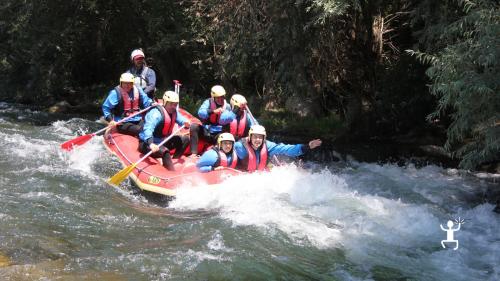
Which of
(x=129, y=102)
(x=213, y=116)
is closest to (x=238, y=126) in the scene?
(x=213, y=116)

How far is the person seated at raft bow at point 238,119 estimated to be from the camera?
9586 millimetres

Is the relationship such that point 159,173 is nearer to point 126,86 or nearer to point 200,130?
point 200,130

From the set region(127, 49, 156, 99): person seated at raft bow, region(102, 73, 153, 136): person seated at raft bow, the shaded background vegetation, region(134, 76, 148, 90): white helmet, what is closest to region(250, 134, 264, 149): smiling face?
the shaded background vegetation

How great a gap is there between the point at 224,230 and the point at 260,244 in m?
0.56

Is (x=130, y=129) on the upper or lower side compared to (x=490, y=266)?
upper

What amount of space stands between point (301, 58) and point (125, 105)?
3.85 metres

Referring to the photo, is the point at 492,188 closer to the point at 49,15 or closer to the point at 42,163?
the point at 42,163

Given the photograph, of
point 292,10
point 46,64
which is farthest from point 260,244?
point 46,64

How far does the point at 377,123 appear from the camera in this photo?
45.9 feet

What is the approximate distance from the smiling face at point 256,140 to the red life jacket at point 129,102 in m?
2.92

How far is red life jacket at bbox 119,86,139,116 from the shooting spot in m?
10.2

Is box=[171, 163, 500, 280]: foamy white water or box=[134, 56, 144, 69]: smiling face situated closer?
box=[171, 163, 500, 280]: foamy white water

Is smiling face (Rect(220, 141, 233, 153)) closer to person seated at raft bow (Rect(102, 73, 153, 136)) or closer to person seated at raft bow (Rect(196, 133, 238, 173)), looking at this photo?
person seated at raft bow (Rect(196, 133, 238, 173))

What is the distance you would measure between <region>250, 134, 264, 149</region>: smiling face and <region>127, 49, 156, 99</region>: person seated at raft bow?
3.69m
